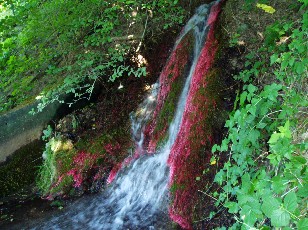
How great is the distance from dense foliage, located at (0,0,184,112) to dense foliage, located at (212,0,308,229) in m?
2.86

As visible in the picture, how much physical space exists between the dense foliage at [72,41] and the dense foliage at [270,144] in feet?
9.38

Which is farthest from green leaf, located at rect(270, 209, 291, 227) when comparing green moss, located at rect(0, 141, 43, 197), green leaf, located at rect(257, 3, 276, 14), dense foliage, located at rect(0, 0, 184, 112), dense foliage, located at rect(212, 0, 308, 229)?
green moss, located at rect(0, 141, 43, 197)

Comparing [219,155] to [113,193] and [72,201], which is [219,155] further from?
[72,201]

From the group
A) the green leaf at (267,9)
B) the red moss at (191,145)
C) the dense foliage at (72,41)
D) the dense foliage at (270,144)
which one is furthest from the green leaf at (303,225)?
the dense foliage at (72,41)

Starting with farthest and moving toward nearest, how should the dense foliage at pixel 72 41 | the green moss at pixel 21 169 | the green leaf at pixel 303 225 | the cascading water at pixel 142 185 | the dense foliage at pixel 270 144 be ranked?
1. the dense foliage at pixel 72 41
2. the green moss at pixel 21 169
3. the cascading water at pixel 142 185
4. the dense foliage at pixel 270 144
5. the green leaf at pixel 303 225

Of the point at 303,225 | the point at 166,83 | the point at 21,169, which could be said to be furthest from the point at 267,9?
the point at 21,169

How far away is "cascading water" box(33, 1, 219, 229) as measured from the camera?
4.18 metres

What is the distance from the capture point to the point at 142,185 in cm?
467

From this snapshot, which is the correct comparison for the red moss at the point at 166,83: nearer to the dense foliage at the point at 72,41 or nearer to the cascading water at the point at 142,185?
the cascading water at the point at 142,185

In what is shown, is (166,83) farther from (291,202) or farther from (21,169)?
(291,202)

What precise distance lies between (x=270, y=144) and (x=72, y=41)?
5.77 meters

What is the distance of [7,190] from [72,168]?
148cm

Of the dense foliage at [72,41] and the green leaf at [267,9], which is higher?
the dense foliage at [72,41]

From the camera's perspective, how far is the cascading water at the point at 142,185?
13.7 ft
